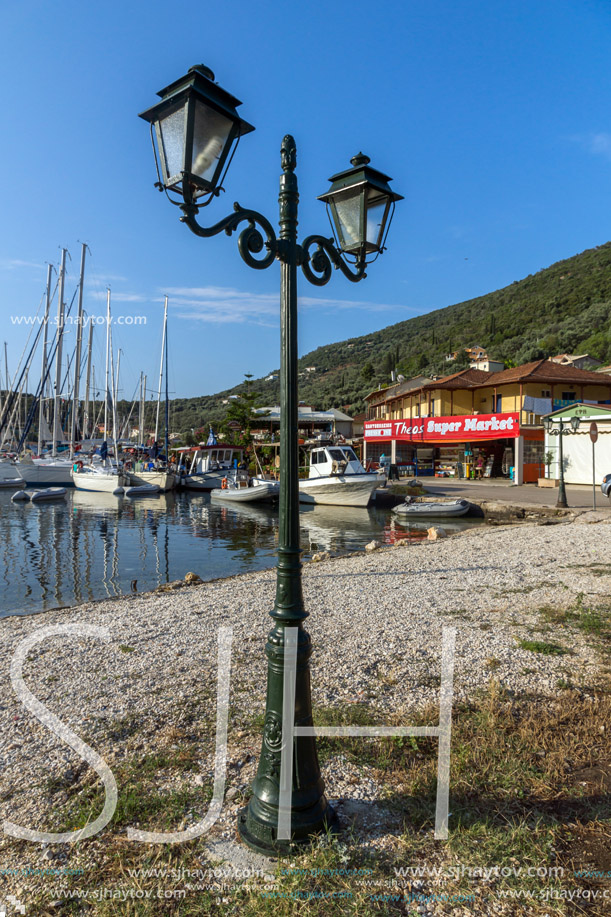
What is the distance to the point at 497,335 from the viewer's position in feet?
260

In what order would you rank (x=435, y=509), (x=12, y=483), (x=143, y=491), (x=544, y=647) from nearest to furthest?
(x=544, y=647) < (x=435, y=509) < (x=143, y=491) < (x=12, y=483)

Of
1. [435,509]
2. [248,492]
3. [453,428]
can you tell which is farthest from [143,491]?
[435,509]

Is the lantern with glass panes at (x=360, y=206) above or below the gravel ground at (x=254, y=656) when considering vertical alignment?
above

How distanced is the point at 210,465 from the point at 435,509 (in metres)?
18.2

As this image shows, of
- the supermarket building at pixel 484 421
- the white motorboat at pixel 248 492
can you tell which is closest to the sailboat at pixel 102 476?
the white motorboat at pixel 248 492

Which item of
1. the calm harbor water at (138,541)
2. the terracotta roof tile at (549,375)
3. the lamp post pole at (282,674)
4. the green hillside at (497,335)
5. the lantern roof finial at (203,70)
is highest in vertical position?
the green hillside at (497,335)

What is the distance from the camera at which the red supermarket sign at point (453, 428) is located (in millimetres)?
28094

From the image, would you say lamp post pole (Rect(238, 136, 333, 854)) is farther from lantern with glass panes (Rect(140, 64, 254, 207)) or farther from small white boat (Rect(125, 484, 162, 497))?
small white boat (Rect(125, 484, 162, 497))

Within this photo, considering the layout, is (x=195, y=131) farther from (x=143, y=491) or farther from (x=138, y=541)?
(x=143, y=491)

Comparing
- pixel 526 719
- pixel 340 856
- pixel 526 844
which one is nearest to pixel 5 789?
pixel 340 856

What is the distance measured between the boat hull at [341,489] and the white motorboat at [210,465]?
8.47m

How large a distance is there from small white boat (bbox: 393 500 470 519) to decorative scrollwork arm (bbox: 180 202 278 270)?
1856 cm

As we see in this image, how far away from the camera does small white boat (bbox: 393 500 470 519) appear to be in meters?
20.3

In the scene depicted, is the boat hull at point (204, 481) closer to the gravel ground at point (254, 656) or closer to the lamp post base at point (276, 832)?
the gravel ground at point (254, 656)
